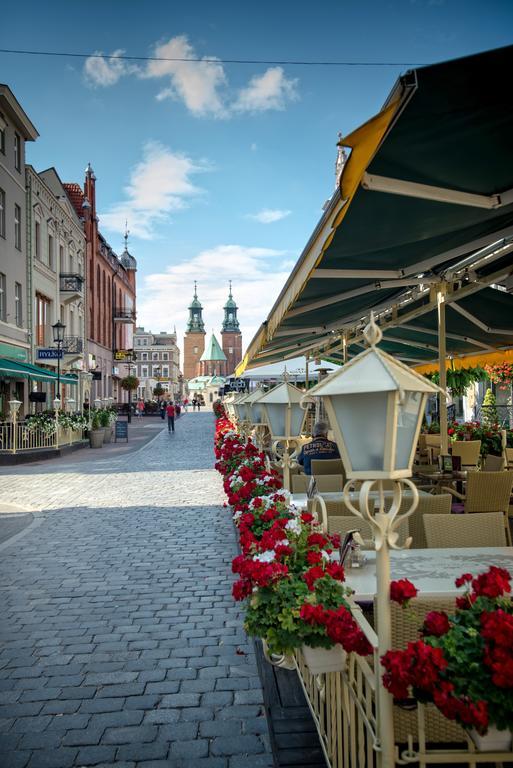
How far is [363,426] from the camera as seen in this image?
239cm

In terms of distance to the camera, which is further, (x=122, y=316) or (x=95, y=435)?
(x=122, y=316)

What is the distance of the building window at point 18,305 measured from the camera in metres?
23.3

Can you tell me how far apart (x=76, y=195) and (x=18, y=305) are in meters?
19.3

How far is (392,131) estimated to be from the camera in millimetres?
3006

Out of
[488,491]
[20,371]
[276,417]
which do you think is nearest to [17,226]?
[20,371]

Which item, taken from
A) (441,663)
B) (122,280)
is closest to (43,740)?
(441,663)

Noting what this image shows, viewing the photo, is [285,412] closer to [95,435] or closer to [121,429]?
[95,435]

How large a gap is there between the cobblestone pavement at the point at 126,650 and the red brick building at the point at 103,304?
77.7 feet

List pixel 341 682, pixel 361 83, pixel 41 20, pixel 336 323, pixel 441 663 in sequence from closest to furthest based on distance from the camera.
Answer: pixel 441 663 < pixel 341 682 < pixel 336 323 < pixel 41 20 < pixel 361 83

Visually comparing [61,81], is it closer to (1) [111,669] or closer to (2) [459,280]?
(2) [459,280]

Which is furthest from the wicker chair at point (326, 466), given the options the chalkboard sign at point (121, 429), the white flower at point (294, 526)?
the chalkboard sign at point (121, 429)

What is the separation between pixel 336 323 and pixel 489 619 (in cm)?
815

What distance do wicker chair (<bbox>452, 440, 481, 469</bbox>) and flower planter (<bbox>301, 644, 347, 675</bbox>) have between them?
7.92 m

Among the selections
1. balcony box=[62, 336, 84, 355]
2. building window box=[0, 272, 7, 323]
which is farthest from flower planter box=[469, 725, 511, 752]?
balcony box=[62, 336, 84, 355]
